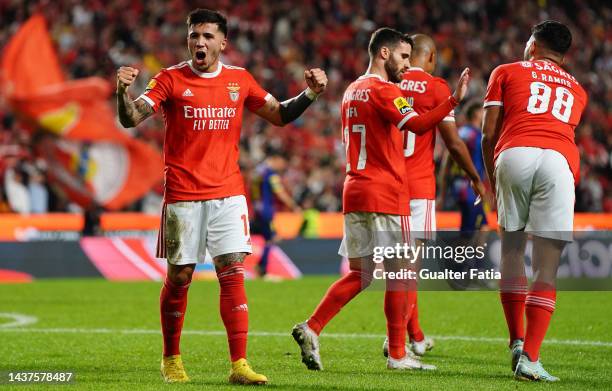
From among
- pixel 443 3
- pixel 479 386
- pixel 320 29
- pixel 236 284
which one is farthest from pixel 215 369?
pixel 443 3

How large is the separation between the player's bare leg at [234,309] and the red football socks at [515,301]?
5.87ft

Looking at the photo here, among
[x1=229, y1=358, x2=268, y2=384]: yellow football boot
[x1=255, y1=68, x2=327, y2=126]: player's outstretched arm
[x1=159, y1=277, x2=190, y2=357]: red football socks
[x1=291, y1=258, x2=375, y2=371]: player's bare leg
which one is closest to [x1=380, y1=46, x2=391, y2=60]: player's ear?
[x1=255, y1=68, x2=327, y2=126]: player's outstretched arm

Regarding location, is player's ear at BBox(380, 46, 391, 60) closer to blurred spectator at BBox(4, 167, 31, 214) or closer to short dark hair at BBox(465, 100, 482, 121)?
short dark hair at BBox(465, 100, 482, 121)

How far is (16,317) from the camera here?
11688mm

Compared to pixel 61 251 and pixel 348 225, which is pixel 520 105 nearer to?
pixel 348 225

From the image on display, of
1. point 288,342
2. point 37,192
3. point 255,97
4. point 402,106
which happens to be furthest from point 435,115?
point 37,192

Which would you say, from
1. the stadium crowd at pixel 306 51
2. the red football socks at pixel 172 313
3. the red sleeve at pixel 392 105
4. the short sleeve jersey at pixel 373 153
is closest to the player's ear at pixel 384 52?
the short sleeve jersey at pixel 373 153

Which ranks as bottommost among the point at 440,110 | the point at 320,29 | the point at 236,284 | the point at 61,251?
the point at 61,251

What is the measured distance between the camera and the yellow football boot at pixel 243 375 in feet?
21.4

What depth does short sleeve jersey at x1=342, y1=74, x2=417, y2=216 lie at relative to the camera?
24.2 feet

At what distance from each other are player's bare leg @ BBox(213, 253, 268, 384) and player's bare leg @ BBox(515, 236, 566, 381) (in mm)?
1604

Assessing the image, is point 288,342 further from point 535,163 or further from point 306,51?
point 306,51

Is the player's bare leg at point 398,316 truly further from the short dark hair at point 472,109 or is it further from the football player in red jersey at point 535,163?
the short dark hair at point 472,109

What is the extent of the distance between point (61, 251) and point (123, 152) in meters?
4.09
